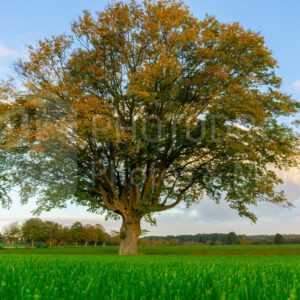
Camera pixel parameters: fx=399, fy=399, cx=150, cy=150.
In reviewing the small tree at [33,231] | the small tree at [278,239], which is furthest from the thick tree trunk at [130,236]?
the small tree at [33,231]

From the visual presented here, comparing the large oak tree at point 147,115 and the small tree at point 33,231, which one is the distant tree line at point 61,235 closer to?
the small tree at point 33,231

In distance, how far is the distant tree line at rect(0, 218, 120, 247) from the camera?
114438 mm

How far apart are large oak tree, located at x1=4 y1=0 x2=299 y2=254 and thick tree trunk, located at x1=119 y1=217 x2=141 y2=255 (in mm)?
81

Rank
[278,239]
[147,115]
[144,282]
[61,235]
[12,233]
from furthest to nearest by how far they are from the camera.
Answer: [12,233] < [61,235] < [278,239] < [147,115] < [144,282]

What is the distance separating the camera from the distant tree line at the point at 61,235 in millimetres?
114438

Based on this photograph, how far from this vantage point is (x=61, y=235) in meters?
114

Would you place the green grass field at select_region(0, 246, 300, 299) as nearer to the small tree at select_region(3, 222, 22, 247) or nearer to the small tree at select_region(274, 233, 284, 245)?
the small tree at select_region(274, 233, 284, 245)

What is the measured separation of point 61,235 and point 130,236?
88.5 meters

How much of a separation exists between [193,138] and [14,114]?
13024mm

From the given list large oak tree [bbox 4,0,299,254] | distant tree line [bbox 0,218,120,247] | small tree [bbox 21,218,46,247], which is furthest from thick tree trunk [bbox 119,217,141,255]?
small tree [bbox 21,218,46,247]

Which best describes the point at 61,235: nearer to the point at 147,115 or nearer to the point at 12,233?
the point at 12,233

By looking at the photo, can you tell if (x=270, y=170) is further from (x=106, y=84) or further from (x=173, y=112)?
(x=106, y=84)

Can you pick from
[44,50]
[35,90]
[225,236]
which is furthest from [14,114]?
[225,236]

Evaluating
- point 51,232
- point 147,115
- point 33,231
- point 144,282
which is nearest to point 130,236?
point 147,115
